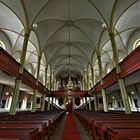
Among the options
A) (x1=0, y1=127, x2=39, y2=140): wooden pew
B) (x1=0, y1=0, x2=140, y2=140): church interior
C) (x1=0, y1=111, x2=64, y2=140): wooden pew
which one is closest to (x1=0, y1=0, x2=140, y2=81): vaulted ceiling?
(x1=0, y1=0, x2=140, y2=140): church interior

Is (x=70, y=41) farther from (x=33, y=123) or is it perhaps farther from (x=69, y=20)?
(x=33, y=123)

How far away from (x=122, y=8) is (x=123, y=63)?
639 centimetres

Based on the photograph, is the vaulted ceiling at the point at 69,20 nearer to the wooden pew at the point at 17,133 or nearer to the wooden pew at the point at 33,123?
the wooden pew at the point at 33,123

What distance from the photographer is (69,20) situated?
15.8m

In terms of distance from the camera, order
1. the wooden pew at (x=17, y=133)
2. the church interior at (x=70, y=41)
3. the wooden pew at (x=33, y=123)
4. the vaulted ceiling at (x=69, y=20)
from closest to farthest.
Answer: the wooden pew at (x=17, y=133), the wooden pew at (x=33, y=123), the church interior at (x=70, y=41), the vaulted ceiling at (x=69, y=20)

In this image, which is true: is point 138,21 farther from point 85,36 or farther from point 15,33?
point 15,33

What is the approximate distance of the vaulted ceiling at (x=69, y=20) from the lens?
12312 mm

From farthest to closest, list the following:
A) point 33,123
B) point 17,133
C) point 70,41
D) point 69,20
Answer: point 70,41
point 69,20
point 33,123
point 17,133

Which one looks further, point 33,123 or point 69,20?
point 69,20

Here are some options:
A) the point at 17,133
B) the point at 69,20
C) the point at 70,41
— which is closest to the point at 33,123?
the point at 17,133

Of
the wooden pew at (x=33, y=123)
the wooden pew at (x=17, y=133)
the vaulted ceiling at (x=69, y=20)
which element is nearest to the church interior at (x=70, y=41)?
the vaulted ceiling at (x=69, y=20)

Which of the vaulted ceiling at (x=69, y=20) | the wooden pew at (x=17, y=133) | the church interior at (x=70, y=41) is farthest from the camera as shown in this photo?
the vaulted ceiling at (x=69, y=20)

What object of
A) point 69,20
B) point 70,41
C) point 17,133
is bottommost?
point 17,133

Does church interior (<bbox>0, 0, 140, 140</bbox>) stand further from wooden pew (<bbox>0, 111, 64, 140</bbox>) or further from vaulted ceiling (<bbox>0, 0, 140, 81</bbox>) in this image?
wooden pew (<bbox>0, 111, 64, 140</bbox>)
